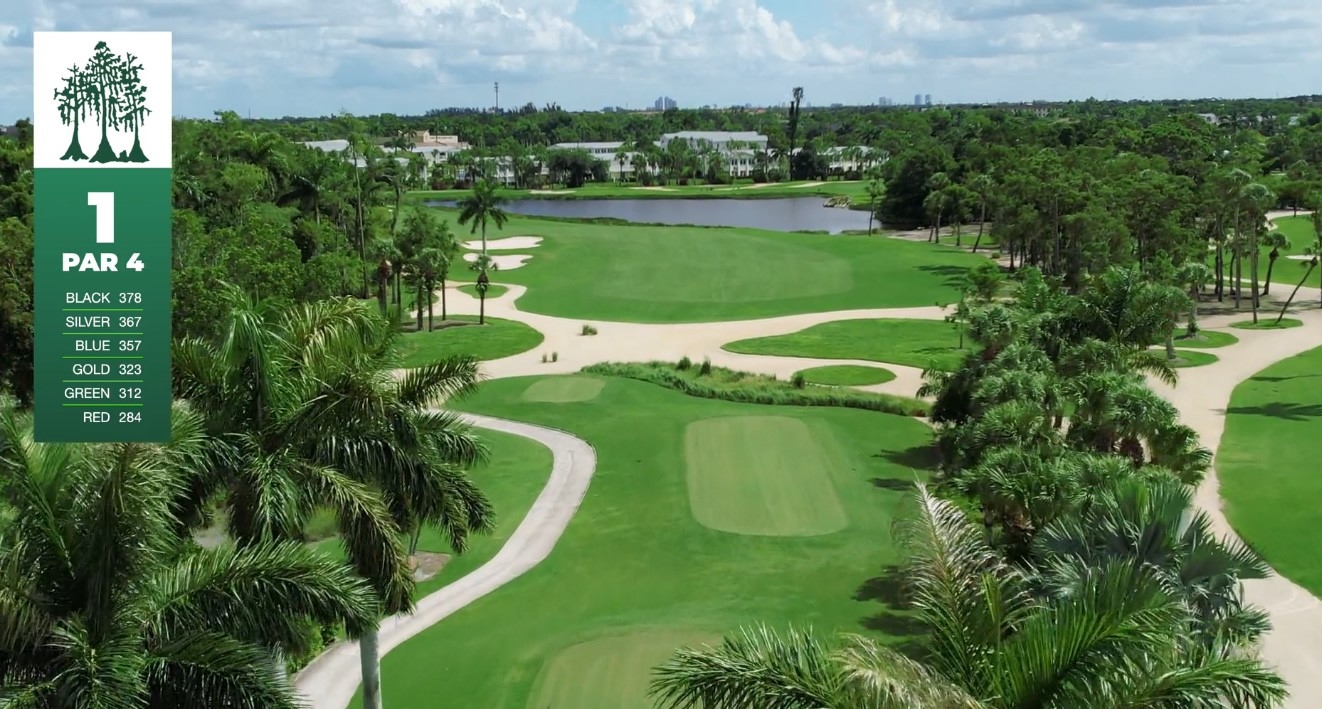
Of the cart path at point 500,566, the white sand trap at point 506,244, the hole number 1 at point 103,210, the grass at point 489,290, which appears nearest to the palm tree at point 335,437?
the hole number 1 at point 103,210

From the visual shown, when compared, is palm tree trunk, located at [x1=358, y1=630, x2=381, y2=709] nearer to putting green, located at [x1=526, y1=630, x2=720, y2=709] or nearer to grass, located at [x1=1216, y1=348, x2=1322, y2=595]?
putting green, located at [x1=526, y1=630, x2=720, y2=709]

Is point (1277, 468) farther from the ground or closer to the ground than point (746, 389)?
farther from the ground

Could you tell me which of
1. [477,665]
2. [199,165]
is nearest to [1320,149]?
[199,165]

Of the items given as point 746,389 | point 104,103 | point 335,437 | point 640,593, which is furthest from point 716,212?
point 104,103

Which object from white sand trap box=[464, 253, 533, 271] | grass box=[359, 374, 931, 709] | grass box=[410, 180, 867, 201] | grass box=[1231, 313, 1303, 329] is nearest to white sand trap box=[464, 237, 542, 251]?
white sand trap box=[464, 253, 533, 271]

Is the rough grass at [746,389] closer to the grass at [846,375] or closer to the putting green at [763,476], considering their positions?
the grass at [846,375]

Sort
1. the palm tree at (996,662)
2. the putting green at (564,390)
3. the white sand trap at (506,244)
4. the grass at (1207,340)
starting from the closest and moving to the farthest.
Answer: the palm tree at (996,662)
the putting green at (564,390)
the grass at (1207,340)
the white sand trap at (506,244)

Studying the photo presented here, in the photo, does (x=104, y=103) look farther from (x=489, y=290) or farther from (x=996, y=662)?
(x=489, y=290)
